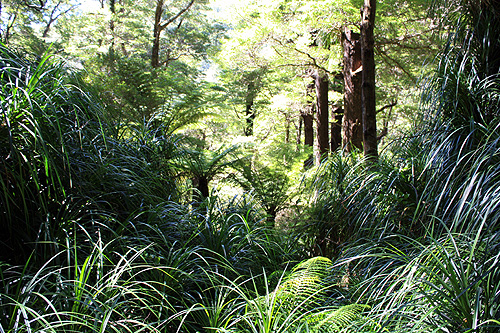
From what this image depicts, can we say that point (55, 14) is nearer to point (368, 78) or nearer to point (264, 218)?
point (368, 78)

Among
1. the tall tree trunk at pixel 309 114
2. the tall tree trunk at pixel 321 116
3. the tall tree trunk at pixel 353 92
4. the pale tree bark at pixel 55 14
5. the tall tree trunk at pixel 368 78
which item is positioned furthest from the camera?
the pale tree bark at pixel 55 14

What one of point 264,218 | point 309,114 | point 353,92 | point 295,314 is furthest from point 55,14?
point 295,314

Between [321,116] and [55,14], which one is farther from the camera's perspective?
[55,14]

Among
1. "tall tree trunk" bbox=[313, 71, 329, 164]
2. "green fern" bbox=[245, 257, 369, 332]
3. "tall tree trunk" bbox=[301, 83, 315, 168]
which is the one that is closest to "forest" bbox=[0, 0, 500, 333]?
"green fern" bbox=[245, 257, 369, 332]

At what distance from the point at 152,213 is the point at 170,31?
13901 millimetres

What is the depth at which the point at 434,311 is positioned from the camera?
1415 millimetres

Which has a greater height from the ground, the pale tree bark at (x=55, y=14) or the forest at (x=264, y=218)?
the pale tree bark at (x=55, y=14)

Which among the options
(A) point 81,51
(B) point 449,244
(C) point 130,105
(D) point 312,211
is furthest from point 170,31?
(B) point 449,244

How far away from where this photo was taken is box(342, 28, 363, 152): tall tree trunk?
4777mm

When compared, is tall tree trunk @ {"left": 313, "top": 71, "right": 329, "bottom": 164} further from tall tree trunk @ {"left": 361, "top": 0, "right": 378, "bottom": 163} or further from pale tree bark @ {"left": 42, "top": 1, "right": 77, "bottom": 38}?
pale tree bark @ {"left": 42, "top": 1, "right": 77, "bottom": 38}

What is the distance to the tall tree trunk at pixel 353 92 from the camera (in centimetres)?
478

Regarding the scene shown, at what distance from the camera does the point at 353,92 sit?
15.8 feet

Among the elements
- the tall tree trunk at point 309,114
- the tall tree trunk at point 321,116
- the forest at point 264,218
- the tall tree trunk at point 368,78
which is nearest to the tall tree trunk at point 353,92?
the forest at point 264,218

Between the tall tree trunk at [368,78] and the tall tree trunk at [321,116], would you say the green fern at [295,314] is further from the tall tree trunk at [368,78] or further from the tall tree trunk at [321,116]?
the tall tree trunk at [321,116]
